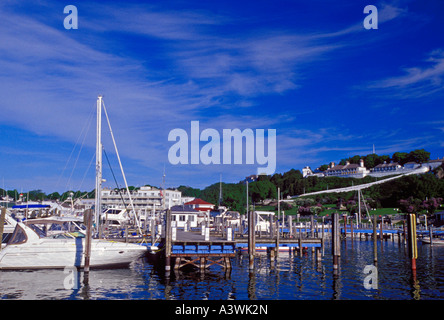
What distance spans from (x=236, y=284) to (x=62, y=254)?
14.2 meters

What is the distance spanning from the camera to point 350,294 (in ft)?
80.5

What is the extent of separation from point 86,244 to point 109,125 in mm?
21577

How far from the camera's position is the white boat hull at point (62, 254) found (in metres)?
31.1

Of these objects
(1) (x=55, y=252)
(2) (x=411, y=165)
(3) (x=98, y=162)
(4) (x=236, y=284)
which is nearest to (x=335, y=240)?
(4) (x=236, y=284)

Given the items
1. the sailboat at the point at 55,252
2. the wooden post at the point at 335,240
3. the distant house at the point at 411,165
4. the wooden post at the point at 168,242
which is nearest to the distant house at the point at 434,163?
the distant house at the point at 411,165

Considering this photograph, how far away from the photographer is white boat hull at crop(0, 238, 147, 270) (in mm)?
31141

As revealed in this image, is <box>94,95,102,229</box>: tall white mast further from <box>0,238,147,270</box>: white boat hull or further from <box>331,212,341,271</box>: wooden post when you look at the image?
<box>331,212,341,271</box>: wooden post

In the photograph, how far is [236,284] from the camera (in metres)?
27.5

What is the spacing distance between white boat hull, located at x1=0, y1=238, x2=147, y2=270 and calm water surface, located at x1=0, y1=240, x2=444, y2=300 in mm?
747

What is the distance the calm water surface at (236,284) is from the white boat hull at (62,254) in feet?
2.45

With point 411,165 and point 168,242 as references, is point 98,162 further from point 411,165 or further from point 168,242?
point 411,165

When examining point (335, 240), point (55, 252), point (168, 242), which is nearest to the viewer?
point (168, 242)

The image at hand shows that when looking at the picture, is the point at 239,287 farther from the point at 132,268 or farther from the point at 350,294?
the point at 132,268

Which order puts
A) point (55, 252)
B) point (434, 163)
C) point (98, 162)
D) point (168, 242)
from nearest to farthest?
point (168, 242) → point (55, 252) → point (98, 162) → point (434, 163)
